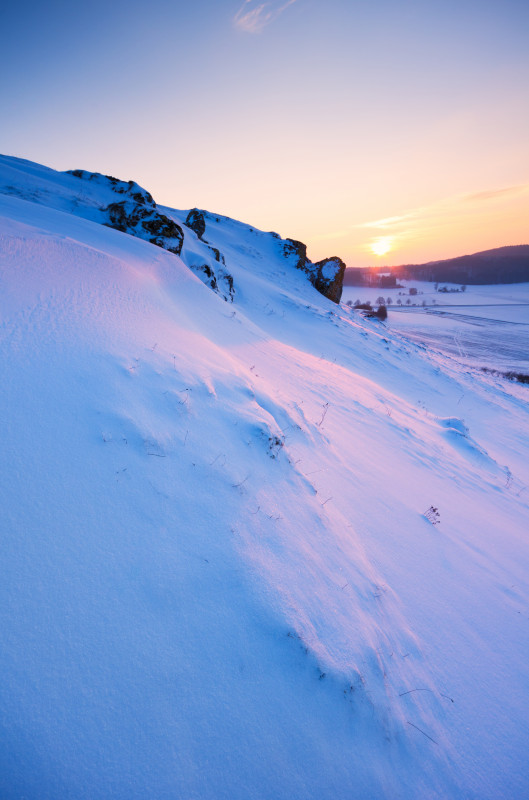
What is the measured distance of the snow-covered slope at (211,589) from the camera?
1665 millimetres

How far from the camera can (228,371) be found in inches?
201

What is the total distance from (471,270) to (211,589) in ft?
523

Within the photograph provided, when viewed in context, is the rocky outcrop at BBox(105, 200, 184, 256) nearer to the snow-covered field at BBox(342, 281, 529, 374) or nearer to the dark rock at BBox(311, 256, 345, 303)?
the dark rock at BBox(311, 256, 345, 303)

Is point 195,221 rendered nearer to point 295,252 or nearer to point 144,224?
point 295,252

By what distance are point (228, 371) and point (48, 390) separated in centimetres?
259

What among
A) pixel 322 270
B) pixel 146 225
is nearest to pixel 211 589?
pixel 146 225

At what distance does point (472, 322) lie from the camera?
2499 inches

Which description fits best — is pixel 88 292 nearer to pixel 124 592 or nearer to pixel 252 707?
pixel 124 592

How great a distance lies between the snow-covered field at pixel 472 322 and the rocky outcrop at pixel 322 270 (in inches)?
780

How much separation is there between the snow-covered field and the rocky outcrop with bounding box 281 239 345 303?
780 inches

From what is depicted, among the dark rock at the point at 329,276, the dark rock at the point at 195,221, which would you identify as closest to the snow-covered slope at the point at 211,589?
the dark rock at the point at 195,221

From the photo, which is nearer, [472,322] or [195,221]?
[195,221]

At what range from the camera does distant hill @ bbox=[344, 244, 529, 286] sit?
11812 centimetres

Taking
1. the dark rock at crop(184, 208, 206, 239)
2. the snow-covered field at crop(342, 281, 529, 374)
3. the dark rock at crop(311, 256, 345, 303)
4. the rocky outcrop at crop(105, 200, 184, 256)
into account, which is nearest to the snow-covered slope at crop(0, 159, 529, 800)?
the rocky outcrop at crop(105, 200, 184, 256)
